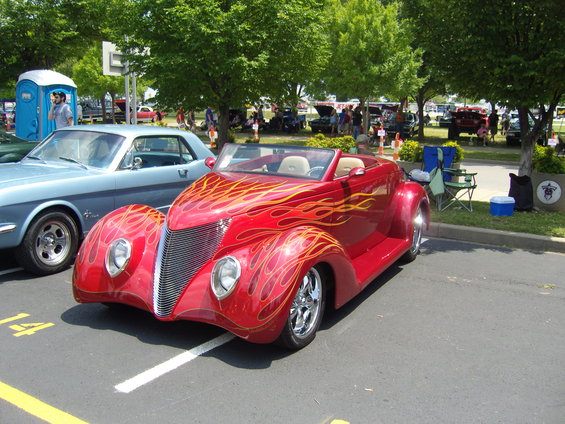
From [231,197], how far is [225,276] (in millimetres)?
890

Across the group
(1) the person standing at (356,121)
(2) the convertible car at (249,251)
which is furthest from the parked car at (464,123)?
(2) the convertible car at (249,251)

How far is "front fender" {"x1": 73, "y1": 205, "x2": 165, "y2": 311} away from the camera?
4609 mm

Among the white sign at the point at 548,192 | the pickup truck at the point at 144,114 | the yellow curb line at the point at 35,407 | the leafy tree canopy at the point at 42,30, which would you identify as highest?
the leafy tree canopy at the point at 42,30

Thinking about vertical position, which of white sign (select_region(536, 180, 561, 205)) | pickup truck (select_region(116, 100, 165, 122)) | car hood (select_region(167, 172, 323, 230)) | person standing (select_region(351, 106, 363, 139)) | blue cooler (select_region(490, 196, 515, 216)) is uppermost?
pickup truck (select_region(116, 100, 165, 122))

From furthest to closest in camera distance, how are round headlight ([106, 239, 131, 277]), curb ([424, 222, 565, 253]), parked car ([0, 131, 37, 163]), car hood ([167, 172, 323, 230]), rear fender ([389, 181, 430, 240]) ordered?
parked car ([0, 131, 37, 163]), curb ([424, 222, 565, 253]), rear fender ([389, 181, 430, 240]), round headlight ([106, 239, 131, 277]), car hood ([167, 172, 323, 230])

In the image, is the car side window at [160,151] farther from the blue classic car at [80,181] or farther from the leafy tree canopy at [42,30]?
the leafy tree canopy at [42,30]

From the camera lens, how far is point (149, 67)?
40.3 ft

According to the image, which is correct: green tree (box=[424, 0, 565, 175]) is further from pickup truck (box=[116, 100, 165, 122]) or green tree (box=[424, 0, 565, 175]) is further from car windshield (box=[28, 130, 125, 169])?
pickup truck (box=[116, 100, 165, 122])

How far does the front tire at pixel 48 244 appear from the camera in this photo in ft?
19.9

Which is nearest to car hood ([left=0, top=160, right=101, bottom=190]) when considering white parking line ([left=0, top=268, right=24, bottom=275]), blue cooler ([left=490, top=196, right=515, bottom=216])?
white parking line ([left=0, top=268, right=24, bottom=275])

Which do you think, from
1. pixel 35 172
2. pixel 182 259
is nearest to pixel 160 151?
pixel 35 172

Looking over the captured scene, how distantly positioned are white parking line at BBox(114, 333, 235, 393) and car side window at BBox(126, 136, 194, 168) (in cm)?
363

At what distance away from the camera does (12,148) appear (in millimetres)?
9781

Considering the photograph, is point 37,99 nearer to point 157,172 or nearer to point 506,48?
point 157,172
